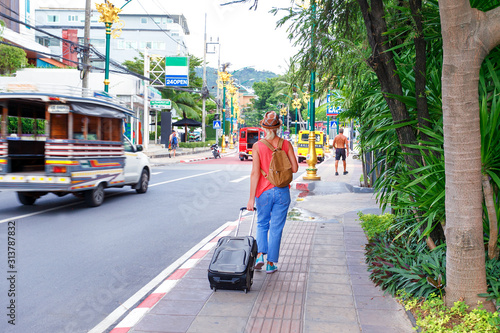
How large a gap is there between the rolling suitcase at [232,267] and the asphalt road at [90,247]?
101 centimetres

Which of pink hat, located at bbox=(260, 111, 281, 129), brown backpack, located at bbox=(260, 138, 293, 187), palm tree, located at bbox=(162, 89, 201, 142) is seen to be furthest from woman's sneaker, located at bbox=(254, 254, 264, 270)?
palm tree, located at bbox=(162, 89, 201, 142)

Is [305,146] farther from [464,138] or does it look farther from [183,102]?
[464,138]

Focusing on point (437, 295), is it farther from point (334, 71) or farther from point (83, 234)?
point (83, 234)

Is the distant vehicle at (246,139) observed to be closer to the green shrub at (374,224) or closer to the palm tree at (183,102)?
the palm tree at (183,102)

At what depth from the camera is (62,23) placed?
289 ft

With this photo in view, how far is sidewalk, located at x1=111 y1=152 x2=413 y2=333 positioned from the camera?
4008 millimetres

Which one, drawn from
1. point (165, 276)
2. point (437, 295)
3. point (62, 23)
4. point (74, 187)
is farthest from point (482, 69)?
point (62, 23)

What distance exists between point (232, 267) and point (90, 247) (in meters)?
3.23

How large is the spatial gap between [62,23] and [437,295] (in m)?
95.1

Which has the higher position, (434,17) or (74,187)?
(434,17)

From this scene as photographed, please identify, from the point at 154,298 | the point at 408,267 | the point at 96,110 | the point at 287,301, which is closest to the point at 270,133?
the point at 287,301

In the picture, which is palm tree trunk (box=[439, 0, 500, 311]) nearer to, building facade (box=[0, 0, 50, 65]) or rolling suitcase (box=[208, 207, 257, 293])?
rolling suitcase (box=[208, 207, 257, 293])

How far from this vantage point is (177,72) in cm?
3778

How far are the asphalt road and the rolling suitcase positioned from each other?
101 centimetres
